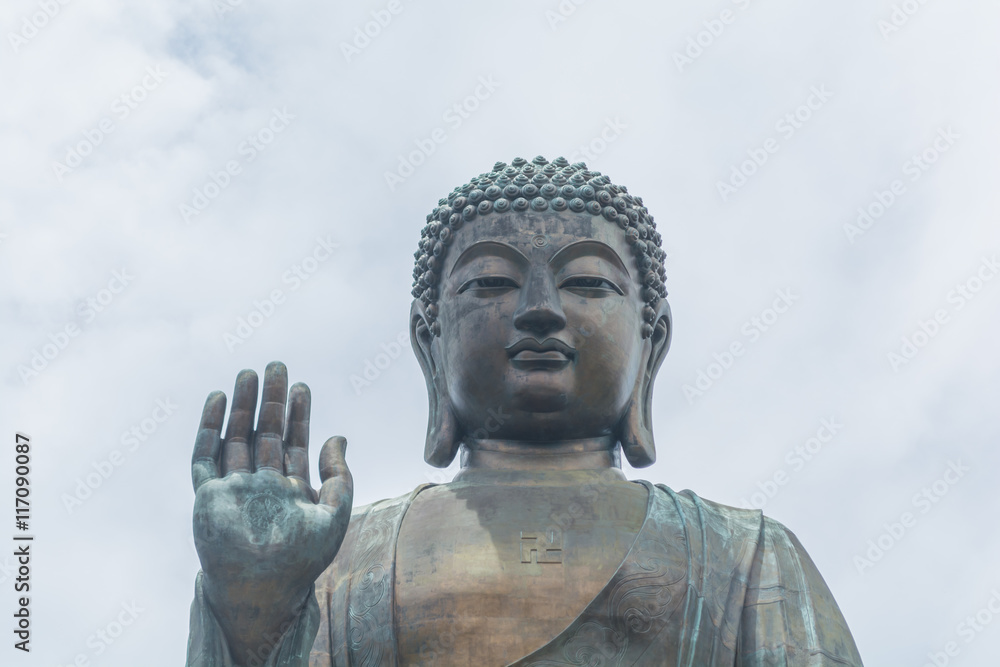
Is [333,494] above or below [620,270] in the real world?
below

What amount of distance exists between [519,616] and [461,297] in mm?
2268

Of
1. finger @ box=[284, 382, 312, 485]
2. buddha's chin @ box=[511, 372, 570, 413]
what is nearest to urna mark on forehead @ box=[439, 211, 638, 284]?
buddha's chin @ box=[511, 372, 570, 413]

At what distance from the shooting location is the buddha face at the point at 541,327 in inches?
450

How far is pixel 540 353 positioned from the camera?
11.4m

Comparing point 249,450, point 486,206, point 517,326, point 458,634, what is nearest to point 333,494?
point 249,450

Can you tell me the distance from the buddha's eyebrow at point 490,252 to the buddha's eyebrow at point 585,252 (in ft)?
0.67

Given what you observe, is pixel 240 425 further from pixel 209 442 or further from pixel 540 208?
pixel 540 208

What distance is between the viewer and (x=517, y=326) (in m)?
11.4

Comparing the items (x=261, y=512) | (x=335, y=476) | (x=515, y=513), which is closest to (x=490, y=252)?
(x=515, y=513)

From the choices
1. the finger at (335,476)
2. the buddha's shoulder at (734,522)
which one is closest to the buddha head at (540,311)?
the buddha's shoulder at (734,522)

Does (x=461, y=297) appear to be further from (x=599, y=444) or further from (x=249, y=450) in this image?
(x=249, y=450)

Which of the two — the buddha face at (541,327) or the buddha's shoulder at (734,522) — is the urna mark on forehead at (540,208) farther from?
the buddha's shoulder at (734,522)

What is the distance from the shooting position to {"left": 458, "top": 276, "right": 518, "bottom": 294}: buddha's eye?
11.6m

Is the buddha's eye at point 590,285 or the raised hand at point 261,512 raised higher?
the buddha's eye at point 590,285
